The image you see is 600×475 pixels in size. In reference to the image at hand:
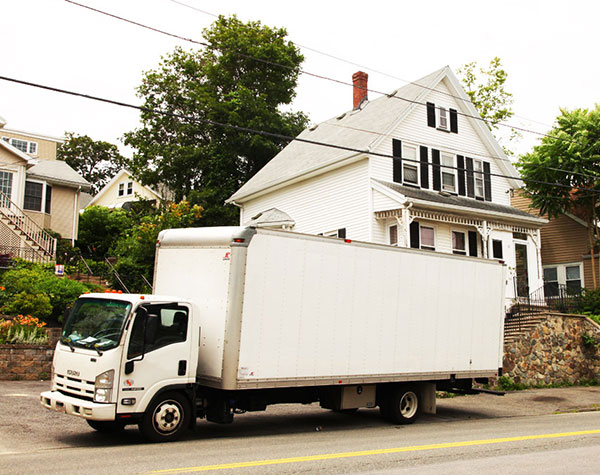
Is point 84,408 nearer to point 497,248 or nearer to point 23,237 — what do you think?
point 23,237

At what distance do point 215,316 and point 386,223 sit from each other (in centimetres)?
1482

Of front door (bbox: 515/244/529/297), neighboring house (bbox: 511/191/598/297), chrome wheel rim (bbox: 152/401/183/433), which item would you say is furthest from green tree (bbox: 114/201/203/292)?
neighboring house (bbox: 511/191/598/297)

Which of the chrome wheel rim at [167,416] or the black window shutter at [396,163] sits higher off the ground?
the black window shutter at [396,163]

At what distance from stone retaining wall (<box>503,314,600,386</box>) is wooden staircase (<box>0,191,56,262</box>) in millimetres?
19045

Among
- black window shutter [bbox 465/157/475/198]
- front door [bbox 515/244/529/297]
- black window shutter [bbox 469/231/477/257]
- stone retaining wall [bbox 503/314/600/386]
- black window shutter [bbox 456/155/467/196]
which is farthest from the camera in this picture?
black window shutter [bbox 465/157/475/198]

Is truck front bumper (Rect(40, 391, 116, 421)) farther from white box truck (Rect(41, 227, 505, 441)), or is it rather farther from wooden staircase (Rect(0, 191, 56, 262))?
wooden staircase (Rect(0, 191, 56, 262))

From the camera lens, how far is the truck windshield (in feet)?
30.4

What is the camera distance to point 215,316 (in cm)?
1004

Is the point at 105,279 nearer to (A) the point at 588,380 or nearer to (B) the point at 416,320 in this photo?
(B) the point at 416,320

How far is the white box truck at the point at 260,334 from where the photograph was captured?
368 inches

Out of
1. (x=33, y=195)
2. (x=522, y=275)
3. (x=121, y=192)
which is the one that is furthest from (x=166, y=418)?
(x=121, y=192)

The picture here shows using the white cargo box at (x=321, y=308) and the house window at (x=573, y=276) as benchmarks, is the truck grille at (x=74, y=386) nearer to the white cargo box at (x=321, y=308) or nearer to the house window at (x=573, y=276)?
the white cargo box at (x=321, y=308)

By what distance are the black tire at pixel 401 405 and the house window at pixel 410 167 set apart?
13743 millimetres

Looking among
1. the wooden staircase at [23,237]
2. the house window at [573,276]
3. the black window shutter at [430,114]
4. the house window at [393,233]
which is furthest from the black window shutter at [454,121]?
the wooden staircase at [23,237]
